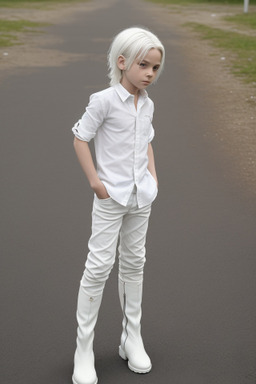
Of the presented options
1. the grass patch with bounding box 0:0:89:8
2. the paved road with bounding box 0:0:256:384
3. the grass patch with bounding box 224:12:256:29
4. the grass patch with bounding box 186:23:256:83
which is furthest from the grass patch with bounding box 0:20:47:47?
the grass patch with bounding box 0:0:89:8

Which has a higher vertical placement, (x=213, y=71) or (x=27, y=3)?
(x=213, y=71)

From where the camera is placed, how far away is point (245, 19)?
2458cm

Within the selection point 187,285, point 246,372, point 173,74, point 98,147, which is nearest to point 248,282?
point 187,285

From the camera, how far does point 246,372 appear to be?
12.0 feet

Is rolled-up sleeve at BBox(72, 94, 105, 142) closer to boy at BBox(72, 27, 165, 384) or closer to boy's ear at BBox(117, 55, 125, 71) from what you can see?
boy at BBox(72, 27, 165, 384)

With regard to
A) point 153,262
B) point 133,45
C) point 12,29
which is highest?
point 133,45

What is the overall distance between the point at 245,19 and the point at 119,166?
2260 cm

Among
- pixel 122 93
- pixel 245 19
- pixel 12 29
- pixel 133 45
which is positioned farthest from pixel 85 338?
pixel 245 19

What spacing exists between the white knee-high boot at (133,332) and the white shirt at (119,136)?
0.55 meters

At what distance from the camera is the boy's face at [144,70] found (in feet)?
10.4

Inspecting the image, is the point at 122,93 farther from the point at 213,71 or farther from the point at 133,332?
the point at 213,71

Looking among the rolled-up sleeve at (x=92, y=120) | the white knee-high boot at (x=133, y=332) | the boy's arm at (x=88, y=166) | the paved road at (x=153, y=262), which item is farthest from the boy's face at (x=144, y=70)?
the paved road at (x=153, y=262)

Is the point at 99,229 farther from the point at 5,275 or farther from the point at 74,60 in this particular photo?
the point at 74,60

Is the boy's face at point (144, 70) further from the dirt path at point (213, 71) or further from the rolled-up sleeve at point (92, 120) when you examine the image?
the dirt path at point (213, 71)
